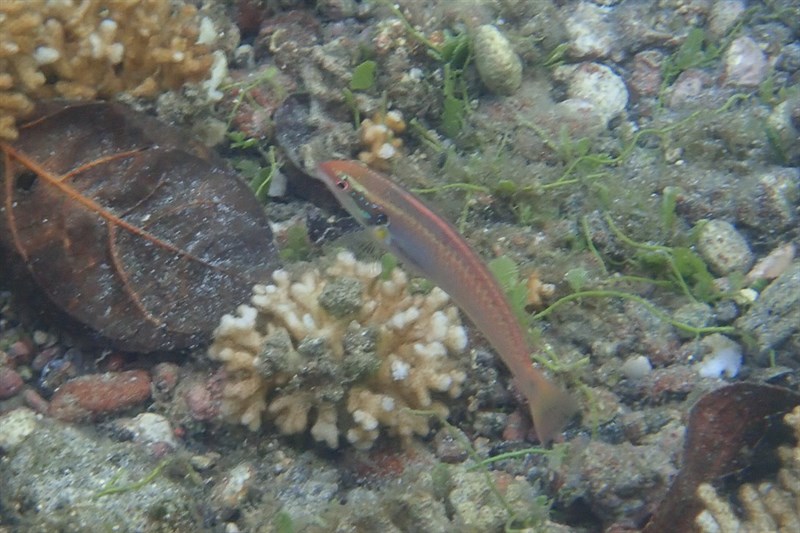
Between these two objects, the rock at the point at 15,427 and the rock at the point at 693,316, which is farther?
the rock at the point at 693,316

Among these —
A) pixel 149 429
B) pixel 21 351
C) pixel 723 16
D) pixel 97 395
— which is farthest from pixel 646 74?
pixel 21 351

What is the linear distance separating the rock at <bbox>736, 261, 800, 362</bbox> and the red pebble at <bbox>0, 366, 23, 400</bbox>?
4.76m

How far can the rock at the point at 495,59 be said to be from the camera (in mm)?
5328

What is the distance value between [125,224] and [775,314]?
14.2 feet

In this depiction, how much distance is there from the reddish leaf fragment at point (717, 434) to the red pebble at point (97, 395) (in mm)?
3131

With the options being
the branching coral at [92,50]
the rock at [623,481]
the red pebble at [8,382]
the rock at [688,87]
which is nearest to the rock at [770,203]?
the rock at [688,87]

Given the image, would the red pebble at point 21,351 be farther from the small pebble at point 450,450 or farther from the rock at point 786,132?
the rock at point 786,132

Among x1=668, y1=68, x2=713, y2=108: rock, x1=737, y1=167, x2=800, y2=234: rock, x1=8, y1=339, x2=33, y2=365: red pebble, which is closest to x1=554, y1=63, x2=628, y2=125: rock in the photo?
x1=668, y1=68, x2=713, y2=108: rock

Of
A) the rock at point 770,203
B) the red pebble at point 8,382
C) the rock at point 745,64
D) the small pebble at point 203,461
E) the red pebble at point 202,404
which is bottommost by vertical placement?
the small pebble at point 203,461

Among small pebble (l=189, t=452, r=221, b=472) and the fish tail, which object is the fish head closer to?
the fish tail

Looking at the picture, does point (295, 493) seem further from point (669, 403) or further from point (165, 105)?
point (165, 105)

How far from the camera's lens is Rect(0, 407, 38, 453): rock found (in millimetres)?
3441

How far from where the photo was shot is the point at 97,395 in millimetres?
3826

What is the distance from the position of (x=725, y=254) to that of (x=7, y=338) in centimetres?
512
